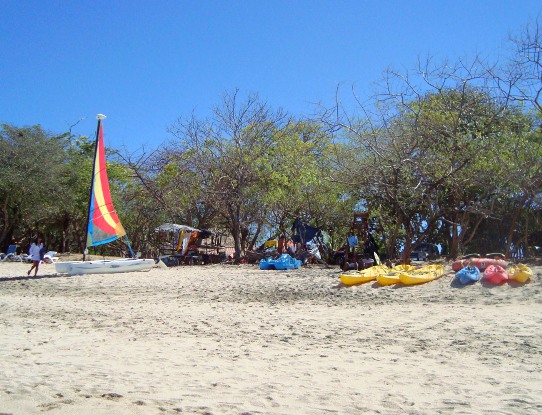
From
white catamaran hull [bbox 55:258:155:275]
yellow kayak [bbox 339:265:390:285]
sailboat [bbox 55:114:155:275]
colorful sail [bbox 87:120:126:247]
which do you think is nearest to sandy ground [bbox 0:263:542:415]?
yellow kayak [bbox 339:265:390:285]

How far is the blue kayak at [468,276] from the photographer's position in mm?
11125

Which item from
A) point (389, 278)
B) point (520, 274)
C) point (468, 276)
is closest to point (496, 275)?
point (520, 274)

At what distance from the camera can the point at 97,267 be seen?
55.7 feet

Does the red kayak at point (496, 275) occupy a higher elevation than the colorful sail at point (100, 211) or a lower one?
lower

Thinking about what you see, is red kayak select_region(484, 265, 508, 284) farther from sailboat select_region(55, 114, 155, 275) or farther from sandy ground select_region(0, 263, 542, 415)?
sailboat select_region(55, 114, 155, 275)

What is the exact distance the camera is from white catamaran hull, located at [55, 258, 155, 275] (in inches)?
658

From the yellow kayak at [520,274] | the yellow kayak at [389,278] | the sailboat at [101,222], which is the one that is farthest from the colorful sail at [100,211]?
the yellow kayak at [520,274]

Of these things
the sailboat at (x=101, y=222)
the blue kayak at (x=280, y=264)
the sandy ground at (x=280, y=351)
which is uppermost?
the sailboat at (x=101, y=222)

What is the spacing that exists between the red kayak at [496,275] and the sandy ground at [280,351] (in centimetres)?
22

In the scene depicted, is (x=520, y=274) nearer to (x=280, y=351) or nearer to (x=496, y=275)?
(x=496, y=275)

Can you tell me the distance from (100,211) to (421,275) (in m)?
10.9

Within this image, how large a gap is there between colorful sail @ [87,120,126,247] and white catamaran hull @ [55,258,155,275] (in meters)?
1.11

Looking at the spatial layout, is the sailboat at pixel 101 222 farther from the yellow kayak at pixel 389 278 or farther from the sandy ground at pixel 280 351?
the yellow kayak at pixel 389 278

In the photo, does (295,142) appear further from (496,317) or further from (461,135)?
(496,317)
